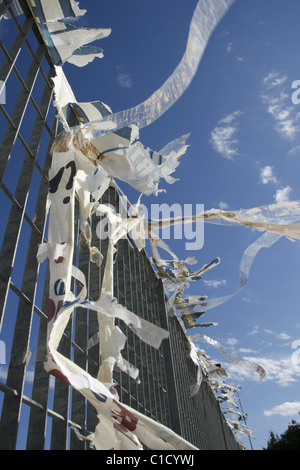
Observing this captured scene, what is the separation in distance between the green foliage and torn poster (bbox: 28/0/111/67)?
1175 inches

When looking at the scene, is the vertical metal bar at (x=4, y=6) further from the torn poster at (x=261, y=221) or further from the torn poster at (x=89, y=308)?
the torn poster at (x=261, y=221)

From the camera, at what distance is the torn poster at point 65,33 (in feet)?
11.7

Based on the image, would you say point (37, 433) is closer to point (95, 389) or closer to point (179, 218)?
point (95, 389)

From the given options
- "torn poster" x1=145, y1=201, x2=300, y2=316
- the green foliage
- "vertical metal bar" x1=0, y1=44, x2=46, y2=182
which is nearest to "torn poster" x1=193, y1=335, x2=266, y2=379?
"torn poster" x1=145, y1=201, x2=300, y2=316

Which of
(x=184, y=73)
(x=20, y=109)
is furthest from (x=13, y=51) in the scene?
(x=184, y=73)

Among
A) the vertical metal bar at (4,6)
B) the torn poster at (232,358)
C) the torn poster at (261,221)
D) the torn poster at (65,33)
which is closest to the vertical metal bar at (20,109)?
the torn poster at (65,33)

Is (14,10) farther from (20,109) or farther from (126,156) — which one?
(126,156)

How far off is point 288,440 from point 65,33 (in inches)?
1476

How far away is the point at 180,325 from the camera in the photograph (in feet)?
28.6

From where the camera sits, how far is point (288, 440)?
32.6 m
